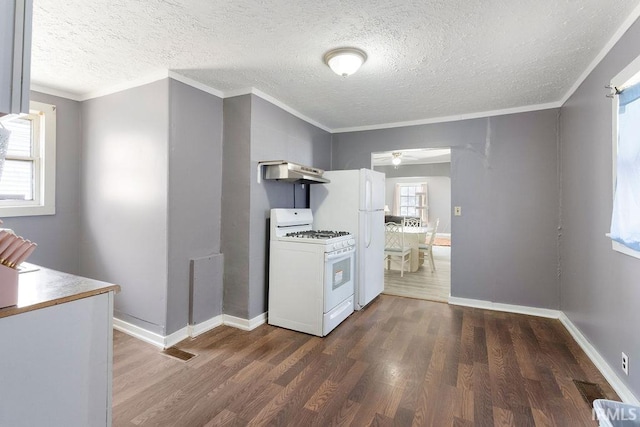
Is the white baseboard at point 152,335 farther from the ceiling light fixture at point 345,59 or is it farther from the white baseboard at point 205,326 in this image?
the ceiling light fixture at point 345,59

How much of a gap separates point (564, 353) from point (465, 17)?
273 cm

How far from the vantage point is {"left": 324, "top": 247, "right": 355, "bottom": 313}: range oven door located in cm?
292

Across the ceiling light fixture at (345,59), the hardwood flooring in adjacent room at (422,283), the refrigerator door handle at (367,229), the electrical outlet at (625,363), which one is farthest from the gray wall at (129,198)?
the electrical outlet at (625,363)

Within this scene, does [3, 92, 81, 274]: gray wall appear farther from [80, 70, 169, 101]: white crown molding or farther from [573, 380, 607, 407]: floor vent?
[573, 380, 607, 407]: floor vent

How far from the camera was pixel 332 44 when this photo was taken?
2189 mm

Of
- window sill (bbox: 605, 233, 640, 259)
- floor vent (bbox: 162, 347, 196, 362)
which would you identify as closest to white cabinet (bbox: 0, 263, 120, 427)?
floor vent (bbox: 162, 347, 196, 362)

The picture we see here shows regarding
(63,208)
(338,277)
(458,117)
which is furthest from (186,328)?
(458,117)

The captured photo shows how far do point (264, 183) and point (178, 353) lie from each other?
1.76 m

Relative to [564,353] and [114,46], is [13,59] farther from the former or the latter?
[564,353]

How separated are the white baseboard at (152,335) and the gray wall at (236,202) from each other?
0.50 meters

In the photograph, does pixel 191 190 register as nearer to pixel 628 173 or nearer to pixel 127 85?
pixel 127 85

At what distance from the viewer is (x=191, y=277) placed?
287cm

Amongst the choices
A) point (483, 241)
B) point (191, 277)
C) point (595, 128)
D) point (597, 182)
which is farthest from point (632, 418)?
point (191, 277)

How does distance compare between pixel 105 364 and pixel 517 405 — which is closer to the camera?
pixel 105 364
